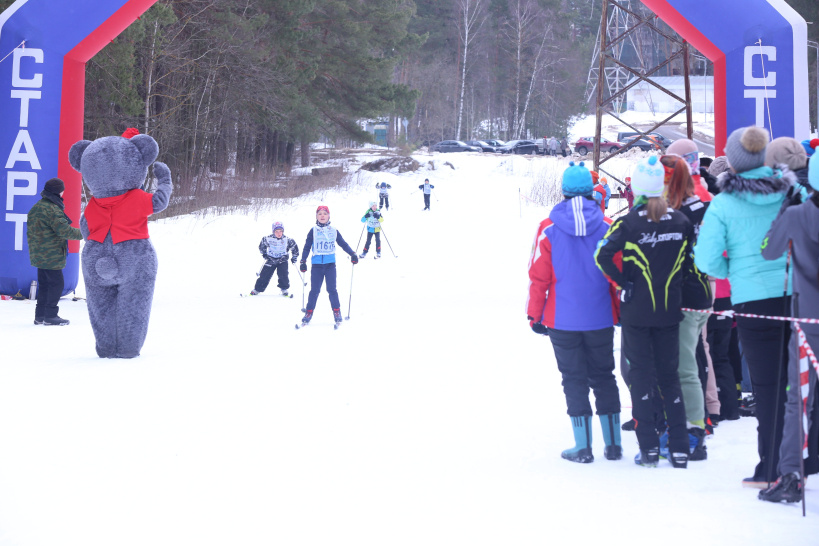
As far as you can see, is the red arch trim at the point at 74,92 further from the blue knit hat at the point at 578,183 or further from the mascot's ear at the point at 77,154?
the blue knit hat at the point at 578,183

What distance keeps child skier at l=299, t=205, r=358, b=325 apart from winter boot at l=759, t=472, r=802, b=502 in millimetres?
6539

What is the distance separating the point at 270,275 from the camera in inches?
492

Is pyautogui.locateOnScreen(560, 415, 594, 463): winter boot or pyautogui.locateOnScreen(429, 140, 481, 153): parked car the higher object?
pyautogui.locateOnScreen(429, 140, 481, 153): parked car

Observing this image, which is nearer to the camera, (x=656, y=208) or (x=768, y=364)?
(x=768, y=364)

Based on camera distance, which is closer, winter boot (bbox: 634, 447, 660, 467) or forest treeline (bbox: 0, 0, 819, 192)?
winter boot (bbox: 634, 447, 660, 467)

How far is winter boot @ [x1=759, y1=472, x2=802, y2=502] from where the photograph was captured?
3732 mm

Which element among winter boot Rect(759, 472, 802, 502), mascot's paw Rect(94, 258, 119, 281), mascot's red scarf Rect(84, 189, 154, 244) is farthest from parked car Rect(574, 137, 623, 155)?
winter boot Rect(759, 472, 802, 502)

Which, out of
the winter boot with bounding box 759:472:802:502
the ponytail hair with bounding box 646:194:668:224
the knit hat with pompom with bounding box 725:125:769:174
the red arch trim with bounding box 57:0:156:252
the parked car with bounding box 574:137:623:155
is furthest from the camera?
the parked car with bounding box 574:137:623:155

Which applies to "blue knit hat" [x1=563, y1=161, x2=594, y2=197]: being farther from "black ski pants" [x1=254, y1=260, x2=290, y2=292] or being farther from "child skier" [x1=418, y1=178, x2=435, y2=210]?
"child skier" [x1=418, y1=178, x2=435, y2=210]

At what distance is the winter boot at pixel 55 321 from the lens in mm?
9203

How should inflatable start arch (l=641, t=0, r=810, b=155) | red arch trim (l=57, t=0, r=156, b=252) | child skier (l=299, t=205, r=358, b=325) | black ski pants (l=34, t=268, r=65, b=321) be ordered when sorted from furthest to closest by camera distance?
red arch trim (l=57, t=0, r=156, b=252) → child skier (l=299, t=205, r=358, b=325) → black ski pants (l=34, t=268, r=65, b=321) → inflatable start arch (l=641, t=0, r=810, b=155)

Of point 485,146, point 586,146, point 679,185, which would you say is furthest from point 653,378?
point 485,146

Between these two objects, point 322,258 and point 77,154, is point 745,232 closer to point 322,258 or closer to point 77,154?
point 77,154

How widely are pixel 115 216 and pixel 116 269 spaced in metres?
0.50
